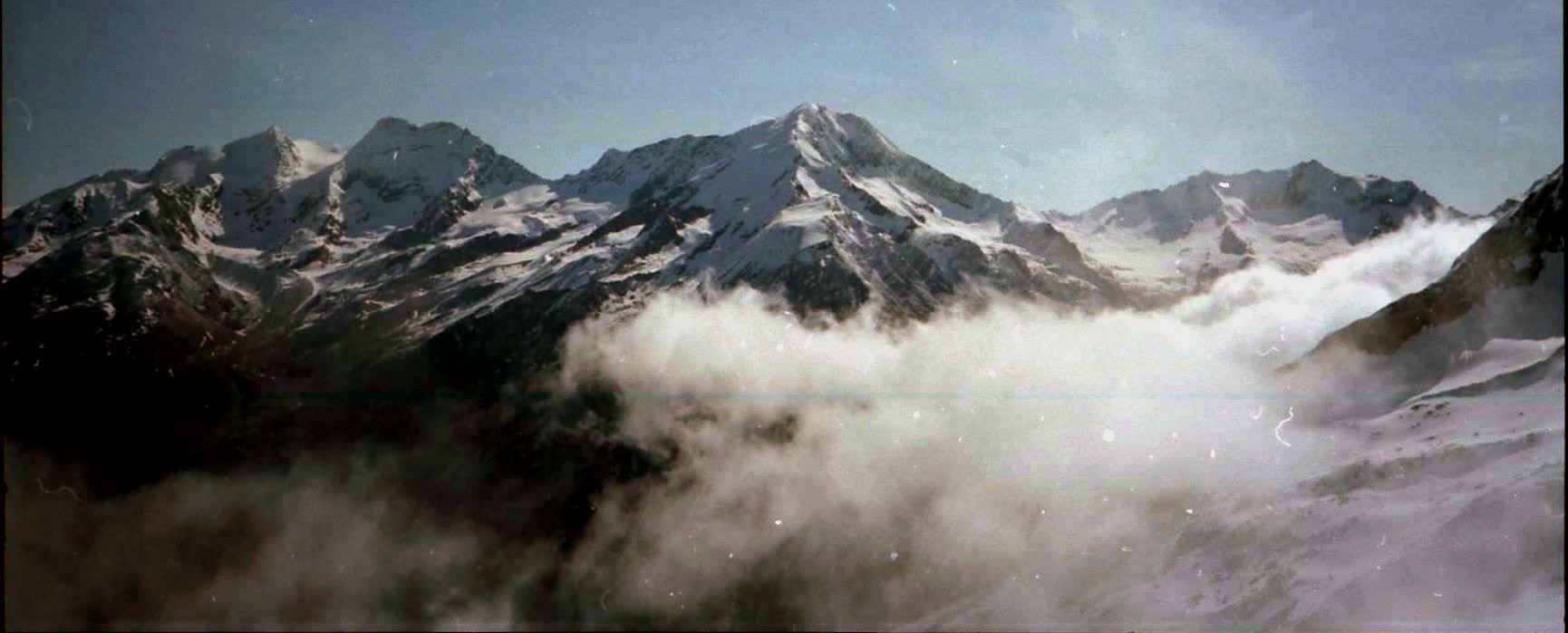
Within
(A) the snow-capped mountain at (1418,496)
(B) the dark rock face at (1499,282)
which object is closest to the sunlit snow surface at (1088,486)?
(A) the snow-capped mountain at (1418,496)

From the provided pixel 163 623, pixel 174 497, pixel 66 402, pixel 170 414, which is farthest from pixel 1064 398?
pixel 66 402

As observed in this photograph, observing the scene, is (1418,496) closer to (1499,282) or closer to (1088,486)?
(1499,282)

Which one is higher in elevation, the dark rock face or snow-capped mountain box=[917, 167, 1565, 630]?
the dark rock face

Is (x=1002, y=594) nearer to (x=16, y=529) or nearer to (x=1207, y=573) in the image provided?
(x=1207, y=573)

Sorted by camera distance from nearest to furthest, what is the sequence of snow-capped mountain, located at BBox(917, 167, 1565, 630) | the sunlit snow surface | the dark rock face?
snow-capped mountain, located at BBox(917, 167, 1565, 630) → the sunlit snow surface → the dark rock face

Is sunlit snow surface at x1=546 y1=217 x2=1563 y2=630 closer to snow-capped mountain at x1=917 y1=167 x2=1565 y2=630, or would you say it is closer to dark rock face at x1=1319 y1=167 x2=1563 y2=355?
snow-capped mountain at x1=917 y1=167 x2=1565 y2=630

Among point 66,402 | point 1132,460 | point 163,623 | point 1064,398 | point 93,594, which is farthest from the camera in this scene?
point 66,402

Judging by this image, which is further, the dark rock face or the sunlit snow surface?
the dark rock face

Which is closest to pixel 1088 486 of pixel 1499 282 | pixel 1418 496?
pixel 1499 282

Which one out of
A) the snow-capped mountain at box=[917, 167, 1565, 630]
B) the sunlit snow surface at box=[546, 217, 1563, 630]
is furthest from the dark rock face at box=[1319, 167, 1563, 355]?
the sunlit snow surface at box=[546, 217, 1563, 630]

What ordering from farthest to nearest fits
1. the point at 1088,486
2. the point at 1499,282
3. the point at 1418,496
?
1. the point at 1088,486
2. the point at 1499,282
3. the point at 1418,496

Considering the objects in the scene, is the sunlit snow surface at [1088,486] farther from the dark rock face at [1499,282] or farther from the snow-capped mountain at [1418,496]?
the dark rock face at [1499,282]
